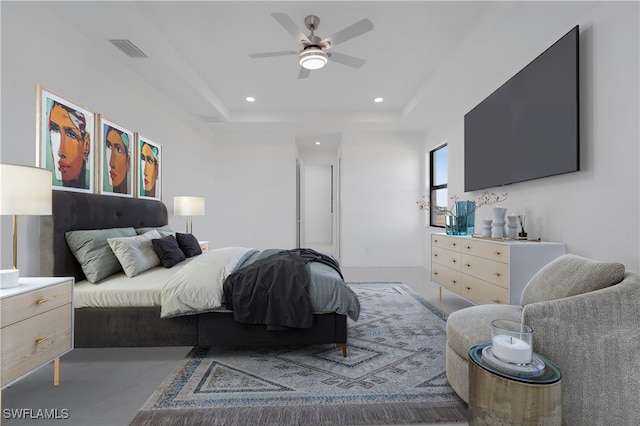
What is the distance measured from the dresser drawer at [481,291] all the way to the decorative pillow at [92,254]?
3201 mm

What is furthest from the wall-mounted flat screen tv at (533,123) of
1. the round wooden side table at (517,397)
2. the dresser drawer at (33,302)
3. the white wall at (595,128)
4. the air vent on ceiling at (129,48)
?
the air vent on ceiling at (129,48)

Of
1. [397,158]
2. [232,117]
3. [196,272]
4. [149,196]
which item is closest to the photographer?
[196,272]

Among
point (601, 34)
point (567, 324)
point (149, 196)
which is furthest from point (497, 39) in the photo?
point (149, 196)

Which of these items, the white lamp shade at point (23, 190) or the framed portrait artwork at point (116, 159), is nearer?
the white lamp shade at point (23, 190)

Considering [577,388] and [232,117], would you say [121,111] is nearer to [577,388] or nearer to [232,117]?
[232,117]

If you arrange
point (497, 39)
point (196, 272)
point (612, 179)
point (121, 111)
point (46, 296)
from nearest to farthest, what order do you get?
point (46, 296) → point (612, 179) → point (196, 272) → point (497, 39) → point (121, 111)

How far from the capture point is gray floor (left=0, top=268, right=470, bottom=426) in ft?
5.06

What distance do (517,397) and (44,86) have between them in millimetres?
3472

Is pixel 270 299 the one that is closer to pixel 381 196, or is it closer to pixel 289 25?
pixel 289 25

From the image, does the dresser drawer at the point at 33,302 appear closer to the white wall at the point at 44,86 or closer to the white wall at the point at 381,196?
the white wall at the point at 44,86

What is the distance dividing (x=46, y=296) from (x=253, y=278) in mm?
1147

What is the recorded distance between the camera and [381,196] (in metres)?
5.78

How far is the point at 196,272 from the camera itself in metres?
2.18

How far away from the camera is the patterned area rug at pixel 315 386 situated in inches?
60.6
